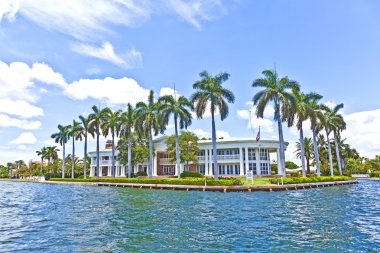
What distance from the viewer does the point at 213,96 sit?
44688 mm

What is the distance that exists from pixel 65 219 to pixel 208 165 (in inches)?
1934

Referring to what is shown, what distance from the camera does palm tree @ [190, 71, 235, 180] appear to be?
44.6m

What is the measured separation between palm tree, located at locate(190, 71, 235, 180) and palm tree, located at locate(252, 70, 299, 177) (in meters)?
4.15

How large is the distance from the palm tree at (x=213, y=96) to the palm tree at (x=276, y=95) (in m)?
4.15

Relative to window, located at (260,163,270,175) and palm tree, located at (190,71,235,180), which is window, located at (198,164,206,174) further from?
palm tree, located at (190,71,235,180)

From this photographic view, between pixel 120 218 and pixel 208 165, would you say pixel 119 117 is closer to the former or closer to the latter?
pixel 208 165

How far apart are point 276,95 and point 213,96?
9.41 m

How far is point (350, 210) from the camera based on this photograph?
64.2 feet

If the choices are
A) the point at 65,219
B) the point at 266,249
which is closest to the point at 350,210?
the point at 266,249

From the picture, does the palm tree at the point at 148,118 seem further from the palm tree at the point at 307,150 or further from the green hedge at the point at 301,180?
the palm tree at the point at 307,150

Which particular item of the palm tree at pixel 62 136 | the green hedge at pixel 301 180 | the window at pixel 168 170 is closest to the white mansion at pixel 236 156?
the window at pixel 168 170

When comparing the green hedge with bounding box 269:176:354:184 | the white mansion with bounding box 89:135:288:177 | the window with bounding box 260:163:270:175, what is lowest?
the green hedge with bounding box 269:176:354:184

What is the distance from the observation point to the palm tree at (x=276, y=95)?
43.9m

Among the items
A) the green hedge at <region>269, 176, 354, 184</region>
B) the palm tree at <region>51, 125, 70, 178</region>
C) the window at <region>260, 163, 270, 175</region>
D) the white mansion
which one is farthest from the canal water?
the palm tree at <region>51, 125, 70, 178</region>
